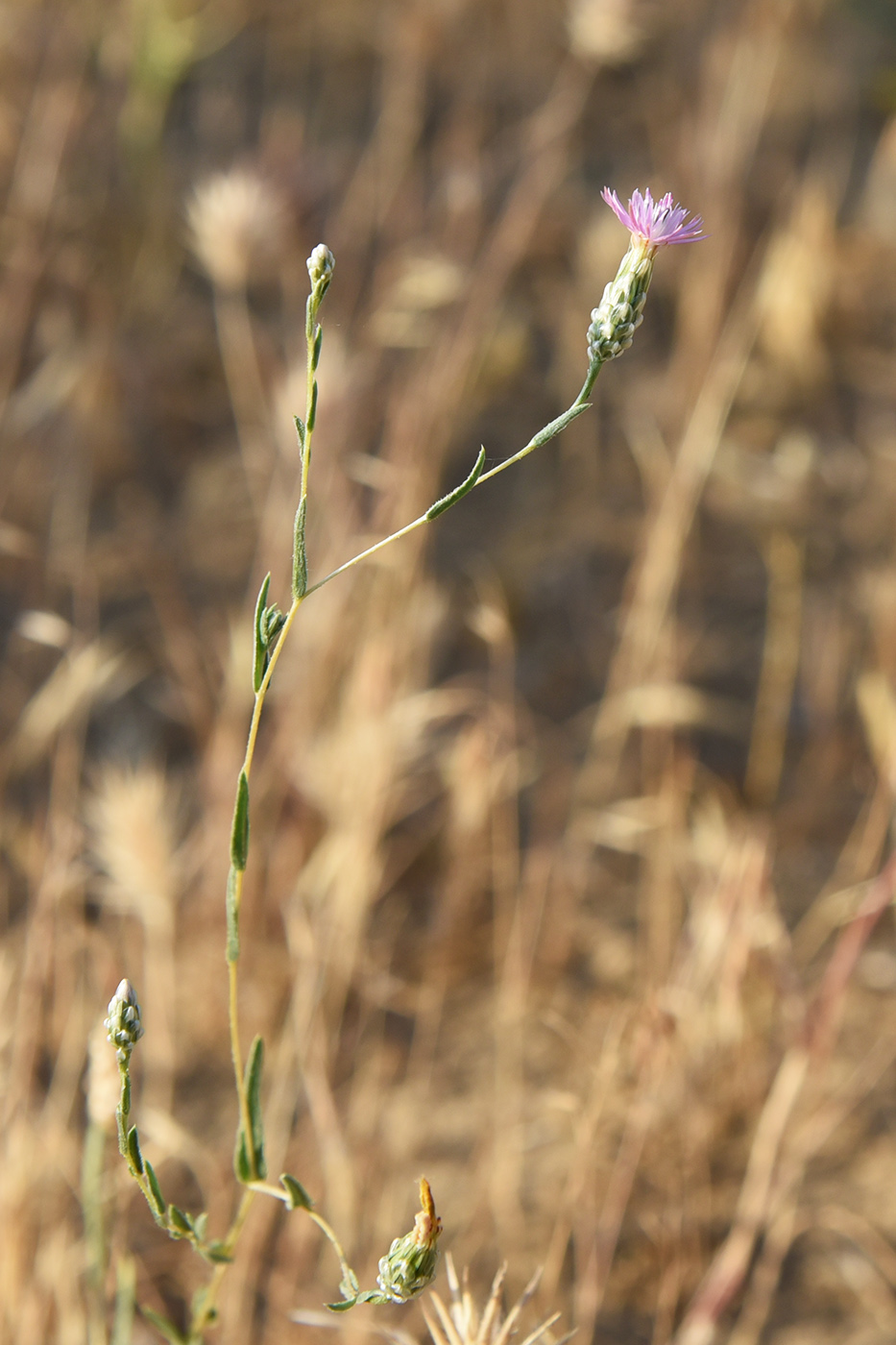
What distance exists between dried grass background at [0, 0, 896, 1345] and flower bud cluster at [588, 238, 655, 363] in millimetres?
512

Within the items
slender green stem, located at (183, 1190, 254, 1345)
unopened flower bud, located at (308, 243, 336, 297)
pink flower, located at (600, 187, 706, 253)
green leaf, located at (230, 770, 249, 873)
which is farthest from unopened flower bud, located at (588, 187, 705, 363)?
slender green stem, located at (183, 1190, 254, 1345)

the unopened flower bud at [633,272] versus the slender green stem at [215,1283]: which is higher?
the unopened flower bud at [633,272]

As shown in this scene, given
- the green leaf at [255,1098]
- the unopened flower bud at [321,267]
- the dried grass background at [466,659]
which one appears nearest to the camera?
the unopened flower bud at [321,267]

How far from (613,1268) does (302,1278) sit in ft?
0.99

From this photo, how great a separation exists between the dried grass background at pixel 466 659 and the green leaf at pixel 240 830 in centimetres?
23

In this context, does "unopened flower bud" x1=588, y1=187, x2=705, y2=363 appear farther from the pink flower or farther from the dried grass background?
the dried grass background

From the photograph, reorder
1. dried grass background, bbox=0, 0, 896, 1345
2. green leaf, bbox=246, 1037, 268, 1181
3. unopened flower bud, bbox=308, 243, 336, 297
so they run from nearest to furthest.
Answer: unopened flower bud, bbox=308, 243, 336, 297 < green leaf, bbox=246, 1037, 268, 1181 < dried grass background, bbox=0, 0, 896, 1345

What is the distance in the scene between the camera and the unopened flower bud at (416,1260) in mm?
521

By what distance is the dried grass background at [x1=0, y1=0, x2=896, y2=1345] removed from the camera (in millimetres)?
1055

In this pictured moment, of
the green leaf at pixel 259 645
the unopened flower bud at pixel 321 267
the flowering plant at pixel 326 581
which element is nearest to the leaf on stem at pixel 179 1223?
the flowering plant at pixel 326 581

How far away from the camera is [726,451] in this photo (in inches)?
75.9

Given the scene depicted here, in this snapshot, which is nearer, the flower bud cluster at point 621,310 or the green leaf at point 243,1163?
the flower bud cluster at point 621,310

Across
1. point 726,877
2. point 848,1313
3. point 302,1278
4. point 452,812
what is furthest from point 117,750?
point 848,1313

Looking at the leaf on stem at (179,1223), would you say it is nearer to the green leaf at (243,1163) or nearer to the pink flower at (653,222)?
the green leaf at (243,1163)
